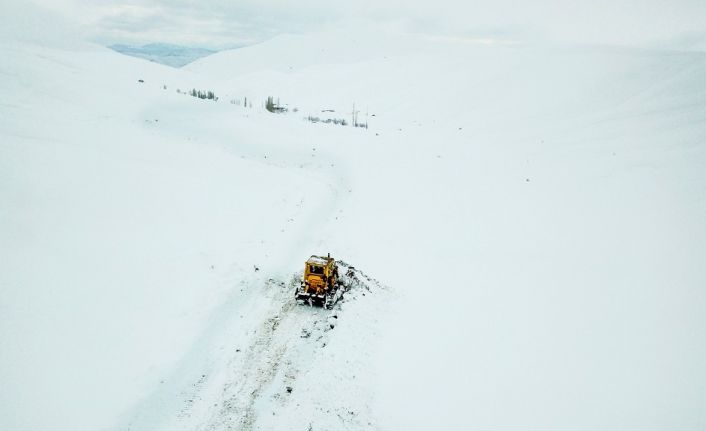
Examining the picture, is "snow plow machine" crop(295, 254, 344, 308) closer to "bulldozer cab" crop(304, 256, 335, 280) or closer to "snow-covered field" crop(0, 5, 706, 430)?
"bulldozer cab" crop(304, 256, 335, 280)

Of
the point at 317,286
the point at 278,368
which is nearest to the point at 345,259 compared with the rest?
the point at 317,286

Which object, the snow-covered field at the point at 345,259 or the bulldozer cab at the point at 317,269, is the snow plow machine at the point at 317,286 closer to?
the bulldozer cab at the point at 317,269

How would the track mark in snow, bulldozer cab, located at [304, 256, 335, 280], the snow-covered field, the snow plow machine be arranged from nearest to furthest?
the track mark in snow
the snow-covered field
the snow plow machine
bulldozer cab, located at [304, 256, 335, 280]

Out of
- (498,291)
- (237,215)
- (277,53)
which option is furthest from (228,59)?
(498,291)

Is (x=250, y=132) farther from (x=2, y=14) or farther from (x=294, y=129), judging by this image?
(x=2, y=14)

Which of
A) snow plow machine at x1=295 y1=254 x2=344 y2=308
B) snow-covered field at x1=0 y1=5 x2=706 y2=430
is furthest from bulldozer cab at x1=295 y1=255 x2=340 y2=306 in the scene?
snow-covered field at x1=0 y1=5 x2=706 y2=430

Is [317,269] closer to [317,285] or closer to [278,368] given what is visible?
[317,285]
